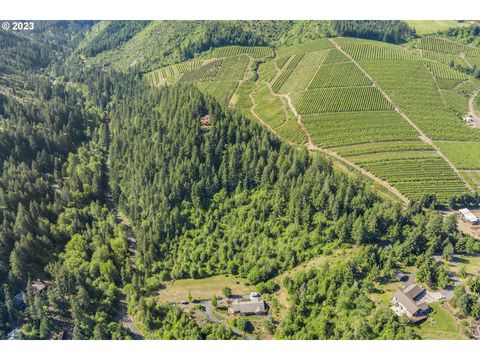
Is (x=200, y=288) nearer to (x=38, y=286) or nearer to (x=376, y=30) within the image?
(x=38, y=286)

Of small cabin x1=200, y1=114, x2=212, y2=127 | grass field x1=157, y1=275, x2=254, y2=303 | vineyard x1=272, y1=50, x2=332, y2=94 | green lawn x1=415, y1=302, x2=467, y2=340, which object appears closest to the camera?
green lawn x1=415, y1=302, x2=467, y2=340

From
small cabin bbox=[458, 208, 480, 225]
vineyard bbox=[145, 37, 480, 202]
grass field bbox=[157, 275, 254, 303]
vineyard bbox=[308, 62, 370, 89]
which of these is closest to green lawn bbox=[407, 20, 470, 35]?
vineyard bbox=[145, 37, 480, 202]

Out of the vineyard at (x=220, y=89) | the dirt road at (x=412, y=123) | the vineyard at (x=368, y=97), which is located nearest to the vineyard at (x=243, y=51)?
the vineyard at (x=368, y=97)

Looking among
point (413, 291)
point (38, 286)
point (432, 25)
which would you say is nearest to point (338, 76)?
point (432, 25)

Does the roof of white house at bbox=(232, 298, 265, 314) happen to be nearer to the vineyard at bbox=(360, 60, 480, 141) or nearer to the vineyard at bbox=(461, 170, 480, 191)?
Result: the vineyard at bbox=(461, 170, 480, 191)

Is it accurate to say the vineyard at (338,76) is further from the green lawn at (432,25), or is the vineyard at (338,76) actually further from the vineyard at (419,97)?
the green lawn at (432,25)

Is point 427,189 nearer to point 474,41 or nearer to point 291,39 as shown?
point 291,39
